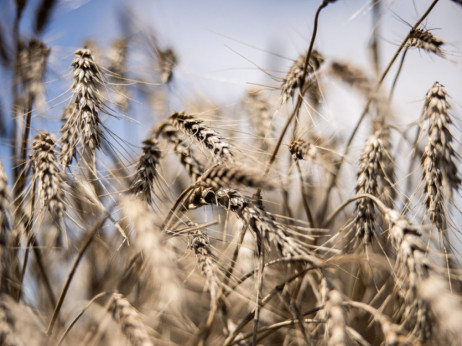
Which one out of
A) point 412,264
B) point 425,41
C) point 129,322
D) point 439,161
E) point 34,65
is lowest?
point 129,322

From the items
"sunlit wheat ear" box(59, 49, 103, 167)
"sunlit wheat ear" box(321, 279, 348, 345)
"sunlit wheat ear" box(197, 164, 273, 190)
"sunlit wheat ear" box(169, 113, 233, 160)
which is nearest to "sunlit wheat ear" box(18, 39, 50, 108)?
"sunlit wheat ear" box(59, 49, 103, 167)

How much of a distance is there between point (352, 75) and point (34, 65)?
151 cm

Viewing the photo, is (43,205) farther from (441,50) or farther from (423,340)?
(441,50)

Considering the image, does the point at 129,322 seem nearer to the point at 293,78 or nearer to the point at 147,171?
the point at 147,171

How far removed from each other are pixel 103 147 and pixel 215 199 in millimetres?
467

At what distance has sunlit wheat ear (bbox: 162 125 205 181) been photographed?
1.42 meters

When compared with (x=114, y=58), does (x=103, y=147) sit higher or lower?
lower

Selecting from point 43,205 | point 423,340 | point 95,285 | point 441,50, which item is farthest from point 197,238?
point 441,50

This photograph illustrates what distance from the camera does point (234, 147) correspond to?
1.18m

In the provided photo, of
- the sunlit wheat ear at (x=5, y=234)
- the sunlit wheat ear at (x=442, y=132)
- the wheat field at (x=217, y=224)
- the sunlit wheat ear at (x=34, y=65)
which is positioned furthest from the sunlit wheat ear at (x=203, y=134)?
the sunlit wheat ear at (x=34, y=65)

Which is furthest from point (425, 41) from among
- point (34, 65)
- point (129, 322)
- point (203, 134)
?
point (34, 65)

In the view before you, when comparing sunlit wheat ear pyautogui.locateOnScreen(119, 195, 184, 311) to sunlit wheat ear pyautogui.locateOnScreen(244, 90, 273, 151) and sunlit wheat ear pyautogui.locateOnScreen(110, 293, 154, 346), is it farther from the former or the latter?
sunlit wheat ear pyautogui.locateOnScreen(244, 90, 273, 151)

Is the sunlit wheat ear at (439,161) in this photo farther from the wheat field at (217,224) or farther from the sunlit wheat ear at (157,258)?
the sunlit wheat ear at (157,258)

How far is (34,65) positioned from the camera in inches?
73.6
